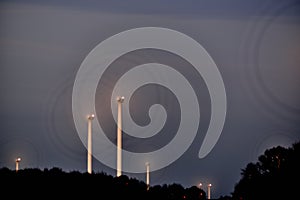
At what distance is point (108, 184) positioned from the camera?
3068 inches

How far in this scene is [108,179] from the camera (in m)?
81.6

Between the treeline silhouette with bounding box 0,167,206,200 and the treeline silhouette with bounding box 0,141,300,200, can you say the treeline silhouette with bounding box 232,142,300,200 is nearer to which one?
the treeline silhouette with bounding box 0,141,300,200

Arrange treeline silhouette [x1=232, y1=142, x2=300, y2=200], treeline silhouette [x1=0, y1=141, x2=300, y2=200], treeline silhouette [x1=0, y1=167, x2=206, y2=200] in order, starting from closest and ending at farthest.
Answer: treeline silhouette [x1=0, y1=167, x2=206, y2=200], treeline silhouette [x1=0, y1=141, x2=300, y2=200], treeline silhouette [x1=232, y1=142, x2=300, y2=200]

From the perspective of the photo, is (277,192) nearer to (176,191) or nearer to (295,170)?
(295,170)

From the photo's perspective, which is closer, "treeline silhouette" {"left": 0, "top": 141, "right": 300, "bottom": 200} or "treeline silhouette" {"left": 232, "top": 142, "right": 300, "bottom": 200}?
"treeline silhouette" {"left": 0, "top": 141, "right": 300, "bottom": 200}

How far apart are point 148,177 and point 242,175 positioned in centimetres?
1174

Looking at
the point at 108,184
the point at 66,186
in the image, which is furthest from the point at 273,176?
the point at 66,186

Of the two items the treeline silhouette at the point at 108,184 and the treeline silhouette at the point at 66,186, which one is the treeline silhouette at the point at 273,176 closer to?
the treeline silhouette at the point at 108,184

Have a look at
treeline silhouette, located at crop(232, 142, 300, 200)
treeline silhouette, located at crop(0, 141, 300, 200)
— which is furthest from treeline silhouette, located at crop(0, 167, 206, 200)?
treeline silhouette, located at crop(232, 142, 300, 200)

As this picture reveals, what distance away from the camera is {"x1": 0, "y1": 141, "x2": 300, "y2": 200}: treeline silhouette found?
69.2 metres

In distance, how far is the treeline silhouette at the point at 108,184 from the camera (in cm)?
6919

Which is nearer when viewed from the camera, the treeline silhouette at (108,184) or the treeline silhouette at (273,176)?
the treeline silhouette at (108,184)

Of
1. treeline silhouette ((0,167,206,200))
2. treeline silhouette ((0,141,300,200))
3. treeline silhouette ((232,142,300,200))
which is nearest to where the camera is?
treeline silhouette ((0,167,206,200))

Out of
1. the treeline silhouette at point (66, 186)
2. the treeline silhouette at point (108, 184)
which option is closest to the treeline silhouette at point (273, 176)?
the treeline silhouette at point (108, 184)
